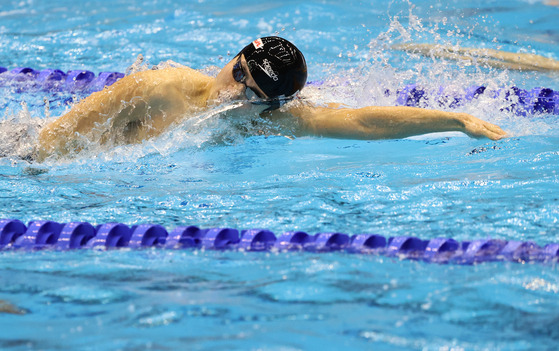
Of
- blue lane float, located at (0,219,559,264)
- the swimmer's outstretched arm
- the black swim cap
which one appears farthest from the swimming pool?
the black swim cap

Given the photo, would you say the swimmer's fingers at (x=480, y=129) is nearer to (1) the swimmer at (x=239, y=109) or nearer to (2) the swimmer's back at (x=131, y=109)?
(1) the swimmer at (x=239, y=109)

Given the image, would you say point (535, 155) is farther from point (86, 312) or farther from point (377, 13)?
point (377, 13)

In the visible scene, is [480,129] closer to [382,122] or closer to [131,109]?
[382,122]

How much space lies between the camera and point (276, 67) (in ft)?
9.61

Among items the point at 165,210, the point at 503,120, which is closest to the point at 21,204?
the point at 165,210

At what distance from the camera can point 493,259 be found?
86.8 inches

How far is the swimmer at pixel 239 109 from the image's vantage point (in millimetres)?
2941

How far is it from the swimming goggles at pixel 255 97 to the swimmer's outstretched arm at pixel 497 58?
114 inches

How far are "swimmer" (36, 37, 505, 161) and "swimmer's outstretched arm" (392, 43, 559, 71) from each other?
279cm

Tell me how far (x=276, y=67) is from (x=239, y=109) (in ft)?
0.99

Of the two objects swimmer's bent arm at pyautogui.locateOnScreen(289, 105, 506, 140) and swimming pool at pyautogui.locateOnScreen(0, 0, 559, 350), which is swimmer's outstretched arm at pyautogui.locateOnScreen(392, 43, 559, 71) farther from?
swimmer's bent arm at pyautogui.locateOnScreen(289, 105, 506, 140)

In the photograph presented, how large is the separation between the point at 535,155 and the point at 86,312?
8.39ft

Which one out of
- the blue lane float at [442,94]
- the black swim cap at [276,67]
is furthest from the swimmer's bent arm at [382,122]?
the blue lane float at [442,94]

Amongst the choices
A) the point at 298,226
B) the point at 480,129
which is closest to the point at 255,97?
the point at 298,226
